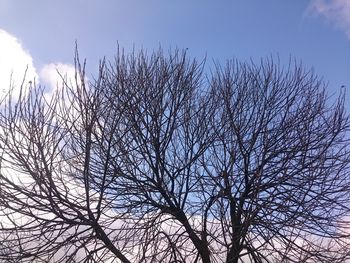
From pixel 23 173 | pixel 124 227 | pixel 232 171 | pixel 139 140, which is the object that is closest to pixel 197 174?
pixel 232 171

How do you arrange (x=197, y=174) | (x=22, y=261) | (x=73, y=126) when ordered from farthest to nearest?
1. (x=197, y=174)
2. (x=73, y=126)
3. (x=22, y=261)

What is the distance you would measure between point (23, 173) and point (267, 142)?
395 centimetres

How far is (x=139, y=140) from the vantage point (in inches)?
297

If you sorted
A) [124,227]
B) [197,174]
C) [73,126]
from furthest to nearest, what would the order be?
[197,174] → [124,227] → [73,126]

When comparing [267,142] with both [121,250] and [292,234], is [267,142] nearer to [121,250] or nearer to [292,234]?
[292,234]

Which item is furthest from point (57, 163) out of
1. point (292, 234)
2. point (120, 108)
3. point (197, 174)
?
point (292, 234)

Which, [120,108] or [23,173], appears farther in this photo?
[120,108]

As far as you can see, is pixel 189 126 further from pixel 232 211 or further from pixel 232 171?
pixel 232 211

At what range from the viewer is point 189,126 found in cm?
816

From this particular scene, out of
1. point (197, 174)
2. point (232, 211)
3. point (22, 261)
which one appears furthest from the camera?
point (197, 174)

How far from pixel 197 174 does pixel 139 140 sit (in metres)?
1.13

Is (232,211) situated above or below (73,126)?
below

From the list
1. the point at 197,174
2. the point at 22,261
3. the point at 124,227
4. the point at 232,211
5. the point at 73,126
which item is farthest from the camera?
the point at 197,174

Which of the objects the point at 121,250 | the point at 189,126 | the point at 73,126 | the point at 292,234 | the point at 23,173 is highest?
the point at 189,126
